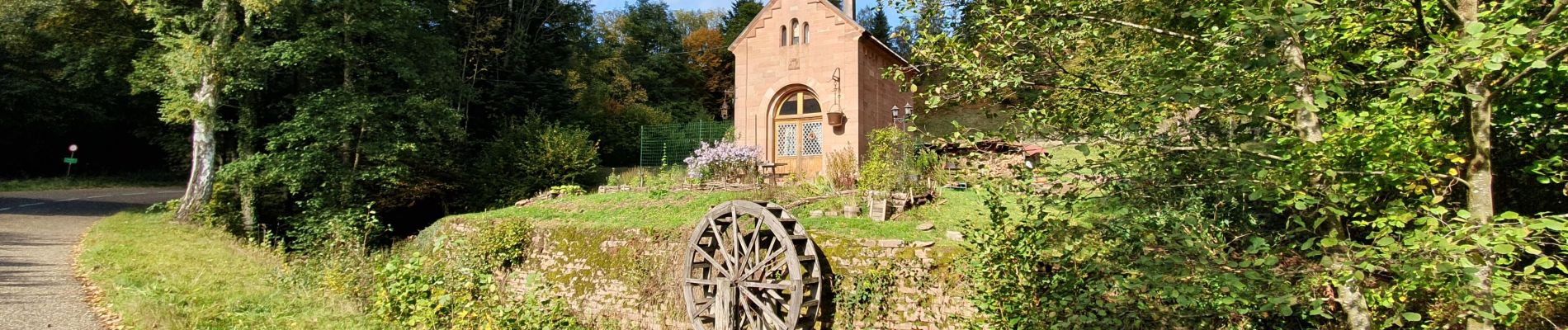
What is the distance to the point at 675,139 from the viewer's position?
19.4 m

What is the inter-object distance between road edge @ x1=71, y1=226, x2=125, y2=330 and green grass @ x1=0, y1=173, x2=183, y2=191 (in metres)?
17.6

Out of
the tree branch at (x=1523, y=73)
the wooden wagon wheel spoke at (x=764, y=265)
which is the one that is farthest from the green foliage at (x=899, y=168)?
the tree branch at (x=1523, y=73)

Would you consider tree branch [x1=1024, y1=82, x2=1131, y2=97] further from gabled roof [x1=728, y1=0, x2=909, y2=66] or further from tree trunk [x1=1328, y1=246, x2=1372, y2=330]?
gabled roof [x1=728, y1=0, x2=909, y2=66]

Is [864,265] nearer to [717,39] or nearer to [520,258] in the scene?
[520,258]

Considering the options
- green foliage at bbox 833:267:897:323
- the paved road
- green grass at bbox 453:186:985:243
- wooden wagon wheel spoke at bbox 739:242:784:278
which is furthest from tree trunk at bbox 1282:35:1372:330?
the paved road

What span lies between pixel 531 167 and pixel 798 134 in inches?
246

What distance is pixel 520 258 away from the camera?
457 inches

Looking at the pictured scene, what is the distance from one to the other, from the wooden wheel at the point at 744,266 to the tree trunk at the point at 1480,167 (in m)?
5.72

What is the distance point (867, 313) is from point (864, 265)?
0.51 meters

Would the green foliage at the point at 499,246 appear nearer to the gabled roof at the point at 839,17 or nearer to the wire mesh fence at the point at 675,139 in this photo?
the gabled roof at the point at 839,17

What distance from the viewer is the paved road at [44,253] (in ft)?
22.6

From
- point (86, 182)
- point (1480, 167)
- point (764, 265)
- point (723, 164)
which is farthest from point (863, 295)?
point (86, 182)

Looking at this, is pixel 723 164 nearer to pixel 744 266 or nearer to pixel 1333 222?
pixel 744 266

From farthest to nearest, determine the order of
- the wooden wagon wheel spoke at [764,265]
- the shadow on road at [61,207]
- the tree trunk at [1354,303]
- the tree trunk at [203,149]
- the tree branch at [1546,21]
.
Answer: the shadow on road at [61,207] < the tree trunk at [203,149] < the wooden wagon wheel spoke at [764,265] < the tree trunk at [1354,303] < the tree branch at [1546,21]
